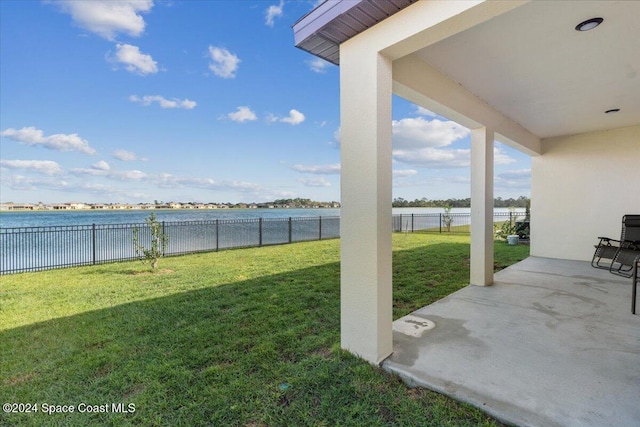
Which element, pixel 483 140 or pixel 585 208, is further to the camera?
pixel 585 208

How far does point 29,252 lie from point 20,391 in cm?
768

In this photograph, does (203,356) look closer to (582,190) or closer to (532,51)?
(532,51)

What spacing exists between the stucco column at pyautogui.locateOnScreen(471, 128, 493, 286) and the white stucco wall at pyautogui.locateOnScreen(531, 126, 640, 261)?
146 inches

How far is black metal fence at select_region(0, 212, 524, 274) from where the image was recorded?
7258 mm

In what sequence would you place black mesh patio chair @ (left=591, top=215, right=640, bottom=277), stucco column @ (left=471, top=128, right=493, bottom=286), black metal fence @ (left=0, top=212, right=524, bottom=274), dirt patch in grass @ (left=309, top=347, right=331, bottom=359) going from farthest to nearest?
black metal fence @ (left=0, top=212, right=524, bottom=274) < black mesh patio chair @ (left=591, top=215, right=640, bottom=277) < stucco column @ (left=471, top=128, right=493, bottom=286) < dirt patch in grass @ (left=309, top=347, right=331, bottom=359)

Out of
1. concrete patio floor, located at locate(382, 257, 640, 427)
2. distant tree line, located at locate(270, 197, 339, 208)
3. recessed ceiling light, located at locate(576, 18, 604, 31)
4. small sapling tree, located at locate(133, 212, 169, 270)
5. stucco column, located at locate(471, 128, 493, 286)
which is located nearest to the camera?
concrete patio floor, located at locate(382, 257, 640, 427)

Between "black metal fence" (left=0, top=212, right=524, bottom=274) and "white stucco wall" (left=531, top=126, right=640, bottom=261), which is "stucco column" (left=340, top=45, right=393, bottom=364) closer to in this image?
"white stucco wall" (left=531, top=126, right=640, bottom=261)

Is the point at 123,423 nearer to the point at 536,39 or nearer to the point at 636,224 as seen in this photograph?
the point at 536,39

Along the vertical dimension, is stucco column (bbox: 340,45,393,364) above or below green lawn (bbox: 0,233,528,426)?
above

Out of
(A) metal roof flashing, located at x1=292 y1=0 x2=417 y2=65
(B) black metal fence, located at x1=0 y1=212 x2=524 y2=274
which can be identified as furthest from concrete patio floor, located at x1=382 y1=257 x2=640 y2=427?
(B) black metal fence, located at x1=0 y1=212 x2=524 y2=274

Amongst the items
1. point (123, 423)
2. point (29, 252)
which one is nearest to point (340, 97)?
point (123, 423)

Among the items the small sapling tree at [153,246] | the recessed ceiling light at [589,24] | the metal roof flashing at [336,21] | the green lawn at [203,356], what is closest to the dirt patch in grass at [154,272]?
the small sapling tree at [153,246]

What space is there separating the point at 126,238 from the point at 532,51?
10.2m

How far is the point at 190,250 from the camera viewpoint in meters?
9.27
